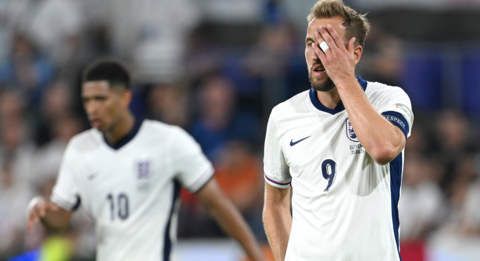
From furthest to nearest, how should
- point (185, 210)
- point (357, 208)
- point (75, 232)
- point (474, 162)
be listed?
1. point (474, 162)
2. point (185, 210)
3. point (75, 232)
4. point (357, 208)

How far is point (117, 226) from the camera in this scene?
4.49 m

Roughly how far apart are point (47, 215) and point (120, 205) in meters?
0.53

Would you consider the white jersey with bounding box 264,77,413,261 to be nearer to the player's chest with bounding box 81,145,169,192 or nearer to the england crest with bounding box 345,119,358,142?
the england crest with bounding box 345,119,358,142

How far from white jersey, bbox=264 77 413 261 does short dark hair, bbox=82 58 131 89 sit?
206 centimetres

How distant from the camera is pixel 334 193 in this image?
2.98m

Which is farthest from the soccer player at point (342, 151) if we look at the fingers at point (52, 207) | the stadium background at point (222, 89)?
the stadium background at point (222, 89)

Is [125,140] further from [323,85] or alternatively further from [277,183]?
[323,85]

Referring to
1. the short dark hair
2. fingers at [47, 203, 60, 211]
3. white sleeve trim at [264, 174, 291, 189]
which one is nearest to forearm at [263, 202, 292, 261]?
white sleeve trim at [264, 174, 291, 189]

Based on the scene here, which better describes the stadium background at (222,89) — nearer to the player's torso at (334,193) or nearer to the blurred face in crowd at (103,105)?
the blurred face in crowd at (103,105)

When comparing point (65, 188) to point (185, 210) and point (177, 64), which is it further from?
point (177, 64)

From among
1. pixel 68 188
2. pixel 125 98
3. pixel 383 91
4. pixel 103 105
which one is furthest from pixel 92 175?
pixel 383 91

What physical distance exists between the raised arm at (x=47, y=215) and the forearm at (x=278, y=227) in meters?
1.71

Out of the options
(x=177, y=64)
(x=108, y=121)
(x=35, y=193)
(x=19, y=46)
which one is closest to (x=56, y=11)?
(x=19, y=46)

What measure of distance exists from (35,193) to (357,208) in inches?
227
